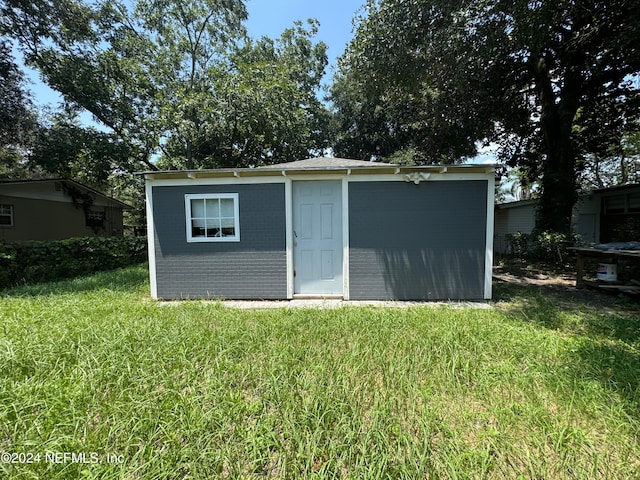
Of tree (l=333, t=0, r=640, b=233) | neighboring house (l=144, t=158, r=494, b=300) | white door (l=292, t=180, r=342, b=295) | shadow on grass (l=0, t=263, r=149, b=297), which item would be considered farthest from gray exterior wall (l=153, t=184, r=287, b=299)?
tree (l=333, t=0, r=640, b=233)

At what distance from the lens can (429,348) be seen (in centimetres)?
293

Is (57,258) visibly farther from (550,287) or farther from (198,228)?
(550,287)

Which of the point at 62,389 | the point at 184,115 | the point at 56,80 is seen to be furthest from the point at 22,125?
the point at 62,389

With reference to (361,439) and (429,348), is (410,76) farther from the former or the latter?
(361,439)

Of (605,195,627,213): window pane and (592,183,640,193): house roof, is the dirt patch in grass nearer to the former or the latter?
(592,183,640,193): house roof

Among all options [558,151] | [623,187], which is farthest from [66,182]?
[623,187]

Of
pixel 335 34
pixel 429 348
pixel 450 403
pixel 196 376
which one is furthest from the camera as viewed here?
pixel 335 34

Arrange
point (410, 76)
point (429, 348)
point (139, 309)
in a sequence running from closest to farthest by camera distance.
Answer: point (429, 348) < point (139, 309) < point (410, 76)

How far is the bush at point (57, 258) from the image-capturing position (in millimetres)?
6227

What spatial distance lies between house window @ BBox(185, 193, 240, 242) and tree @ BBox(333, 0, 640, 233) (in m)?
5.10

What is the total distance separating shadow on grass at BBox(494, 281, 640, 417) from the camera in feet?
7.83

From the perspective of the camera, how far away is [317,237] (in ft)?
17.3

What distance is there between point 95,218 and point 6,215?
10.7 ft

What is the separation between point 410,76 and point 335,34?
4.02 meters
